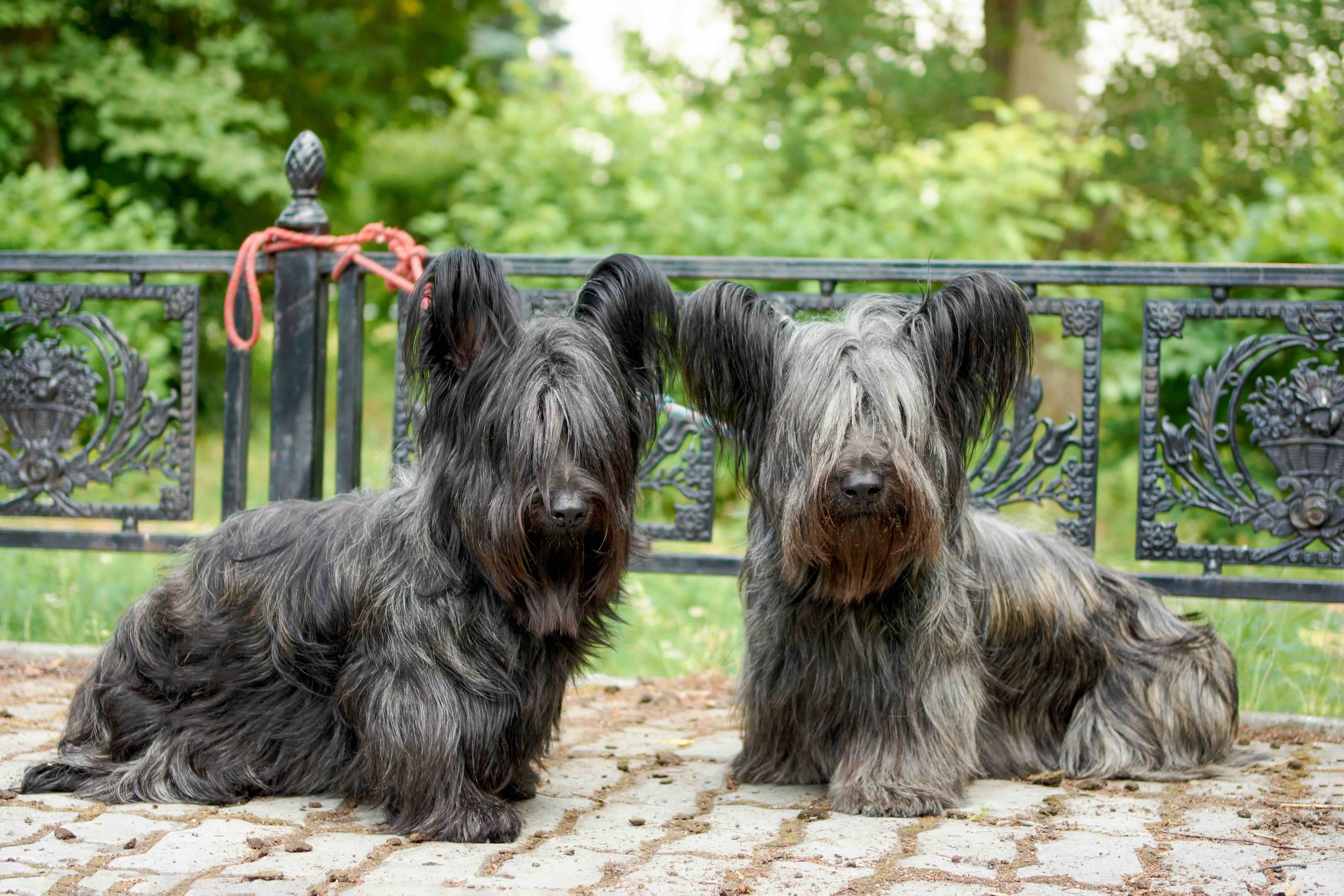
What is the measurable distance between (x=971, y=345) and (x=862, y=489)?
62 centimetres

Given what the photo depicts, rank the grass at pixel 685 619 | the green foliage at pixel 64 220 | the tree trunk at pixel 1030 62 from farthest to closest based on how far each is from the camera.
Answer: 1. the tree trunk at pixel 1030 62
2. the green foliage at pixel 64 220
3. the grass at pixel 685 619

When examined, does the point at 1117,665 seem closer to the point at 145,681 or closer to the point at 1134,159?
the point at 145,681

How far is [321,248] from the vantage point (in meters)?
5.86

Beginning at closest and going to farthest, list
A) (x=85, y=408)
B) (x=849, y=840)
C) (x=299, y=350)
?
(x=849, y=840) < (x=299, y=350) < (x=85, y=408)

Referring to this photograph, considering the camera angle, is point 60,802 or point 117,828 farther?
point 60,802

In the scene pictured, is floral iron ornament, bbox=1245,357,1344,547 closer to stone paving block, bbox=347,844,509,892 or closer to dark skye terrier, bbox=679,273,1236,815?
dark skye terrier, bbox=679,273,1236,815

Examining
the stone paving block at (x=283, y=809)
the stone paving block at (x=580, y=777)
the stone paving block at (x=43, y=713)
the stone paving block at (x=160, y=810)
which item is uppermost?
the stone paving block at (x=160, y=810)

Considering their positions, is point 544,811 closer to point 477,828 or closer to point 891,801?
point 477,828

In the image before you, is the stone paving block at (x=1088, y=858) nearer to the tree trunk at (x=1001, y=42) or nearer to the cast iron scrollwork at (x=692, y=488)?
the cast iron scrollwork at (x=692, y=488)

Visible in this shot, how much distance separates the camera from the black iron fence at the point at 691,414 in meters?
5.36

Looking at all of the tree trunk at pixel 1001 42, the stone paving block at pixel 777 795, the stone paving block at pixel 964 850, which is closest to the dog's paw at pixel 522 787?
the stone paving block at pixel 777 795

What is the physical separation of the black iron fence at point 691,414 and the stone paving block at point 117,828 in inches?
77.4

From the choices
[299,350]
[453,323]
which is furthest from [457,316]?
[299,350]

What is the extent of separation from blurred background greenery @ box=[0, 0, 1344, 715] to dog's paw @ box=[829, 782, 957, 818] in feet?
12.3
